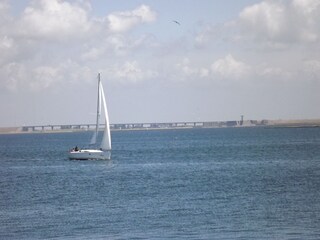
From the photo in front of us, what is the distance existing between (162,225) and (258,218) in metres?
5.98

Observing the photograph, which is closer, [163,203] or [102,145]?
[163,203]

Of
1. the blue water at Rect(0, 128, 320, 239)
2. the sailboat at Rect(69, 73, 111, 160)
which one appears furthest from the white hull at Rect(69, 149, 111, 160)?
the blue water at Rect(0, 128, 320, 239)

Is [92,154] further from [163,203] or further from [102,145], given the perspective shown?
[163,203]

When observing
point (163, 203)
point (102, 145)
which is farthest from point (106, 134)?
point (163, 203)

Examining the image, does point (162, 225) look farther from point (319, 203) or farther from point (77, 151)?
point (77, 151)

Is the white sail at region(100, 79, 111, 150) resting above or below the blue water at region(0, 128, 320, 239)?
above

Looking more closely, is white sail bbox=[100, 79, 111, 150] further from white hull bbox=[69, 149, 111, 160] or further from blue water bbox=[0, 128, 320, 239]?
→ blue water bbox=[0, 128, 320, 239]

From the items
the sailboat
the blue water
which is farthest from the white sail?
the blue water

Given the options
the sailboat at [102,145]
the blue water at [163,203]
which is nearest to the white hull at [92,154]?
the sailboat at [102,145]

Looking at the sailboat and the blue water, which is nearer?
the blue water

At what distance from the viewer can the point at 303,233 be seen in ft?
124

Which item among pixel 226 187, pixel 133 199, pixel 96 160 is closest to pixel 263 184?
pixel 226 187

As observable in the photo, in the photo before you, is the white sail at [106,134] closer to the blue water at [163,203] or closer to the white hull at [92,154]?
the white hull at [92,154]

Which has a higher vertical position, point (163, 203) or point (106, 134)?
point (106, 134)
